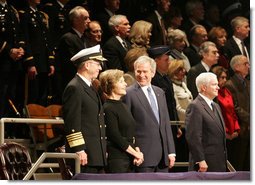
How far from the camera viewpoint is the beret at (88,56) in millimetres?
7395

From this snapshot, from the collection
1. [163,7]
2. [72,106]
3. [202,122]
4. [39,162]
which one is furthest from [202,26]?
[39,162]

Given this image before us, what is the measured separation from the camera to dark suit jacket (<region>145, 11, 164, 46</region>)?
7.94 metres

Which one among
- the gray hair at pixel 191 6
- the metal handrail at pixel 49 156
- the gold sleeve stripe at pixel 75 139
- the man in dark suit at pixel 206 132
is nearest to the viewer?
the metal handrail at pixel 49 156

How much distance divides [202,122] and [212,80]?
44cm

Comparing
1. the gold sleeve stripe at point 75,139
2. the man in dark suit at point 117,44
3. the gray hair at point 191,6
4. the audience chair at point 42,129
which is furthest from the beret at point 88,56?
the gray hair at point 191,6

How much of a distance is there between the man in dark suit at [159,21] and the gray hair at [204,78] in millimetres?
448

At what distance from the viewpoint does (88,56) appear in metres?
7.42

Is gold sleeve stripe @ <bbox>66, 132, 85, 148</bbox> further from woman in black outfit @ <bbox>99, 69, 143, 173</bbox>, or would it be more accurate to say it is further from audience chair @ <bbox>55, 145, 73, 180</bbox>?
woman in black outfit @ <bbox>99, 69, 143, 173</bbox>

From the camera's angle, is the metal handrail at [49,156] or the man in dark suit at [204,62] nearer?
the metal handrail at [49,156]

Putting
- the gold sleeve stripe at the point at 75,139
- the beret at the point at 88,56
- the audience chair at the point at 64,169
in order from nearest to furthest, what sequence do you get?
the audience chair at the point at 64,169
the gold sleeve stripe at the point at 75,139
the beret at the point at 88,56

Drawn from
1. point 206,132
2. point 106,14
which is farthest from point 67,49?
point 206,132

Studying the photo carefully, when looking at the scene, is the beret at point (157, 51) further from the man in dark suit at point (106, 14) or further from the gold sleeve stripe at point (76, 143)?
the gold sleeve stripe at point (76, 143)

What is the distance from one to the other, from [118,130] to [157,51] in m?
1.00

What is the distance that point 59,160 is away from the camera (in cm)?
701
